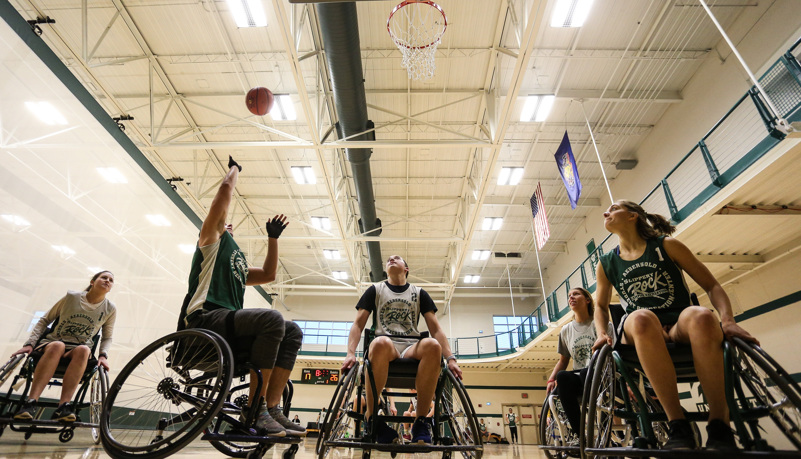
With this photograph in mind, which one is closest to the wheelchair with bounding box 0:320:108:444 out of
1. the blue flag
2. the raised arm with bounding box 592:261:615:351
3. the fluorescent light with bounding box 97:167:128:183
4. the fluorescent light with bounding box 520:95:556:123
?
the fluorescent light with bounding box 97:167:128:183

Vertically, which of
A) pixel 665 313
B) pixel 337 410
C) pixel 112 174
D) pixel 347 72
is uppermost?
pixel 347 72

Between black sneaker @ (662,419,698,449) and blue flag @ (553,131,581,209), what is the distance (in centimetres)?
689

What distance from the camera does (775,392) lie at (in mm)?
1518

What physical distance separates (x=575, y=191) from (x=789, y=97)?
11.0 ft

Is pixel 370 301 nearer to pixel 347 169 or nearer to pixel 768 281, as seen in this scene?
pixel 768 281

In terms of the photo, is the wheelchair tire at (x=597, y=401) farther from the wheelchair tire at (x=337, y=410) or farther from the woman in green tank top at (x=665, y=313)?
the wheelchair tire at (x=337, y=410)

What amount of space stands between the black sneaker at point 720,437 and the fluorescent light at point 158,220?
29.0 feet

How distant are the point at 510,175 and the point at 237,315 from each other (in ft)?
37.6

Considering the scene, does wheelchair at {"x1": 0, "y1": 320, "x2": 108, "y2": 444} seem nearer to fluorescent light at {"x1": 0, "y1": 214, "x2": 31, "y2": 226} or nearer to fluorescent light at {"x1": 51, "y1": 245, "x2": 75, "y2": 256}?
fluorescent light at {"x1": 0, "y1": 214, "x2": 31, "y2": 226}

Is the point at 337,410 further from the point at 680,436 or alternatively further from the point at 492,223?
the point at 492,223

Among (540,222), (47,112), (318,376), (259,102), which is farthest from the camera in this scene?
(318,376)

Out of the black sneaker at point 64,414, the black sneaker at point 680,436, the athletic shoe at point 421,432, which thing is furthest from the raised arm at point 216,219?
the black sneaker at point 680,436

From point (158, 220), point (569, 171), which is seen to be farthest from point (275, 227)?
point (569, 171)

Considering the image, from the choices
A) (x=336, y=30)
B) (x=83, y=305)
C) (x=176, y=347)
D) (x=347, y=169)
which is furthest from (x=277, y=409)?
(x=347, y=169)
